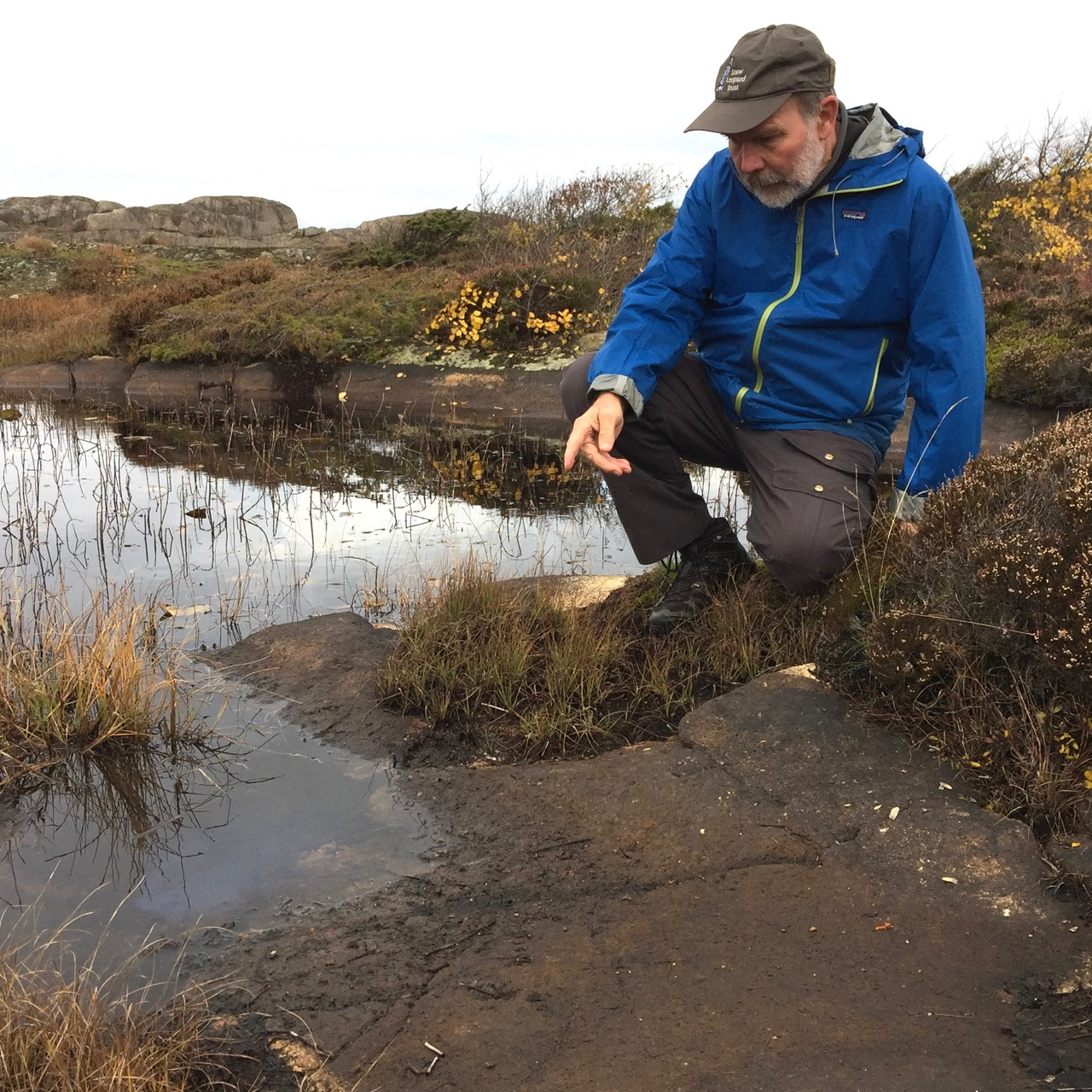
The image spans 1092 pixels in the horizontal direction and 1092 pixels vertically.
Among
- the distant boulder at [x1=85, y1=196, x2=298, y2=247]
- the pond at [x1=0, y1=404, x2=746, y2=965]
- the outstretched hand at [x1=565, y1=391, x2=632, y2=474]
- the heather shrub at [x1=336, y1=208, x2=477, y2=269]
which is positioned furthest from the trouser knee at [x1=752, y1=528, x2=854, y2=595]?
the distant boulder at [x1=85, y1=196, x2=298, y2=247]

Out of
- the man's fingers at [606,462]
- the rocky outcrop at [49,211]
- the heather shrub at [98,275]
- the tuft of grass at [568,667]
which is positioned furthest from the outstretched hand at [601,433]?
the rocky outcrop at [49,211]

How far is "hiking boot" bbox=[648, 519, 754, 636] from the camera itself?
436cm

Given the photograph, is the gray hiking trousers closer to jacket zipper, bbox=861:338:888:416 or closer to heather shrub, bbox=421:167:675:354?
jacket zipper, bbox=861:338:888:416

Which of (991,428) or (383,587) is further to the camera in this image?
(991,428)

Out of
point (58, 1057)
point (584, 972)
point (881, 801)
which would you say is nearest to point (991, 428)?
point (881, 801)

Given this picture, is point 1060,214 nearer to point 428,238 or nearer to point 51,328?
point 428,238

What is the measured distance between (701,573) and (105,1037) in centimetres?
294

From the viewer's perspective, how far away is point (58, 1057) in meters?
1.96

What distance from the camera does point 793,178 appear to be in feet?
12.3

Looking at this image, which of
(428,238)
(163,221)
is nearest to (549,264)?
(428,238)

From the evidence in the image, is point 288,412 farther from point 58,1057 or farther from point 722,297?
point 58,1057

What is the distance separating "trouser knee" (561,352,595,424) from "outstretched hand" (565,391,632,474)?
0.53 metres

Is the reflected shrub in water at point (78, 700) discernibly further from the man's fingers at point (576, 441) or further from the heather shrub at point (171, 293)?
the heather shrub at point (171, 293)

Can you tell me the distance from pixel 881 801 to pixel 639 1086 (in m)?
1.31
